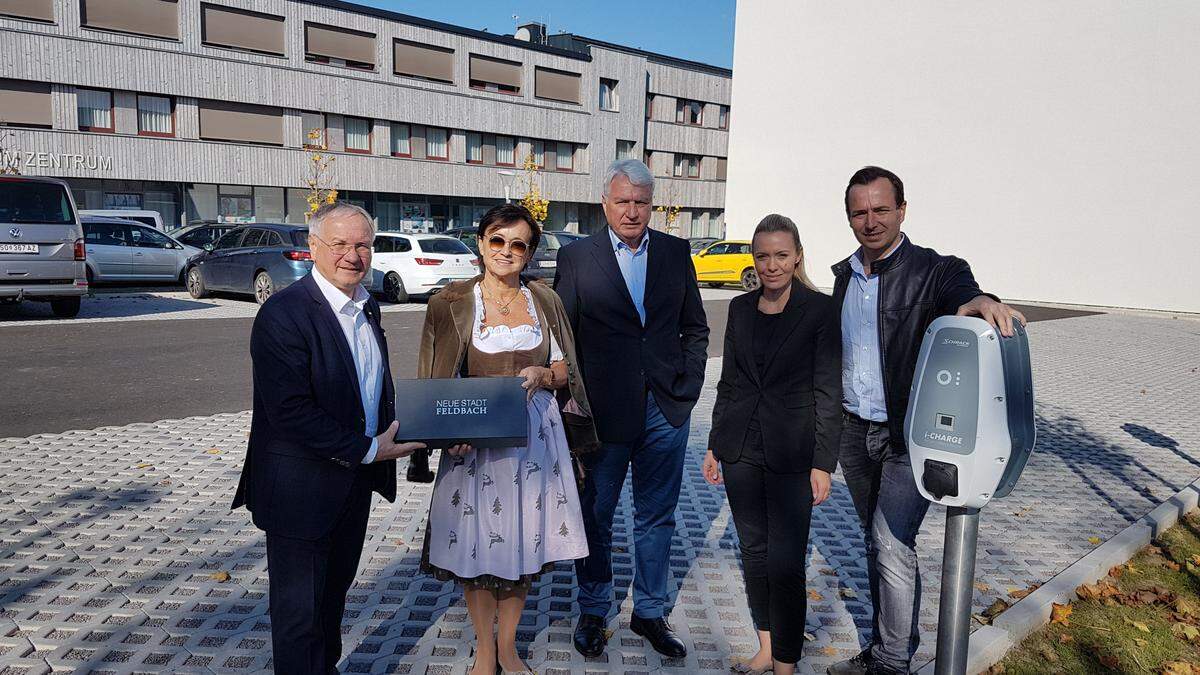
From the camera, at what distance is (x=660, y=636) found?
3.72 metres

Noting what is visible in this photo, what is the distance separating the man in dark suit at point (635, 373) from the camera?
3.62 m

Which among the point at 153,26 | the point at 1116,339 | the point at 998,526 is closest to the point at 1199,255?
the point at 1116,339

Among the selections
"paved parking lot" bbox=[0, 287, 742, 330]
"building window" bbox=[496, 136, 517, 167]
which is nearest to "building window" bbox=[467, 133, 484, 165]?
"building window" bbox=[496, 136, 517, 167]

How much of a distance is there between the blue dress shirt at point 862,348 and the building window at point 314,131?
3643 cm

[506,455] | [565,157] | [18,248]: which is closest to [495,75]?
[565,157]

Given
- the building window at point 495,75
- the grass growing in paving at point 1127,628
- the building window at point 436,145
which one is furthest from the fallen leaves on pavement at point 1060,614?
the building window at point 495,75

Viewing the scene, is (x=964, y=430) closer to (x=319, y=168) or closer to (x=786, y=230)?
(x=786, y=230)

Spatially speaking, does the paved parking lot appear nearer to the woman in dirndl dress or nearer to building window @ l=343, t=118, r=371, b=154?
the woman in dirndl dress

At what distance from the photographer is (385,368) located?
119 inches

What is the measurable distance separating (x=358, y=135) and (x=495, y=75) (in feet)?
27.3

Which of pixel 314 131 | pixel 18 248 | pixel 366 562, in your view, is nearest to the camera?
pixel 366 562

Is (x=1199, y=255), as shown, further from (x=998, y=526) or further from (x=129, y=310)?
(x=129, y=310)

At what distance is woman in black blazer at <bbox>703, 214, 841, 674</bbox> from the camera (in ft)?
10.4

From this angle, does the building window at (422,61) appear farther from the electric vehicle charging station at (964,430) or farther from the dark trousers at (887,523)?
the electric vehicle charging station at (964,430)
